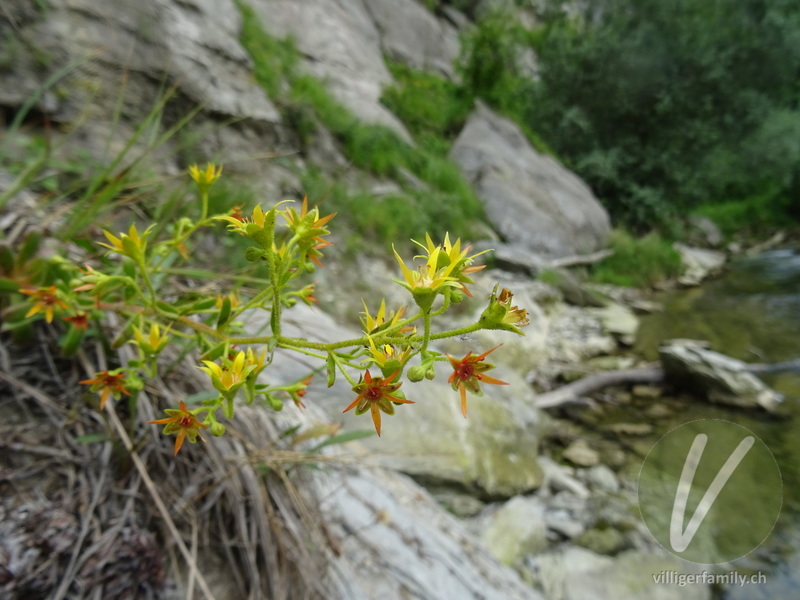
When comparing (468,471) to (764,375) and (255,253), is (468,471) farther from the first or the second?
(764,375)

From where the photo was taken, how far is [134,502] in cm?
87

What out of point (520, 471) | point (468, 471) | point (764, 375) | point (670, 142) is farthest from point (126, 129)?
point (670, 142)

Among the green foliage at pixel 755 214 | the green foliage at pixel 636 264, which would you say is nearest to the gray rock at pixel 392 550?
the green foliage at pixel 636 264

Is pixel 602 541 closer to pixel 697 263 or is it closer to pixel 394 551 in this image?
pixel 394 551

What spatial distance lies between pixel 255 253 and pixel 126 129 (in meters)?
2.90

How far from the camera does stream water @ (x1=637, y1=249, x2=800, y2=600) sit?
2416 mm

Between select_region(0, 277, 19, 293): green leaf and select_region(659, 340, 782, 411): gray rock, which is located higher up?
select_region(0, 277, 19, 293): green leaf

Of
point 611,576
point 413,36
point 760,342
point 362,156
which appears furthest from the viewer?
point 413,36

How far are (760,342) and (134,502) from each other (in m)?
5.89

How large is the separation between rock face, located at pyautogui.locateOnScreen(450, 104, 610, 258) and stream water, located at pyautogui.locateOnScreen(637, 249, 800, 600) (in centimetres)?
171

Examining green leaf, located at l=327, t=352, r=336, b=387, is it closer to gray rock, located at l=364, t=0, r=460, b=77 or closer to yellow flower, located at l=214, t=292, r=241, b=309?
yellow flower, located at l=214, t=292, r=241, b=309

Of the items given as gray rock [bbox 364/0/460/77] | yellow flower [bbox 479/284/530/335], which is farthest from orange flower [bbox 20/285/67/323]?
gray rock [bbox 364/0/460/77]

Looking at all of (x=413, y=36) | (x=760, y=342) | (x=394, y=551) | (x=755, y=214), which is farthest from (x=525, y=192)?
(x=755, y=214)

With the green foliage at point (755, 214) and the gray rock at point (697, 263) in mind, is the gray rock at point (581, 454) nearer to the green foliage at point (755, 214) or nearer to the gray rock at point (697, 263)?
the gray rock at point (697, 263)
